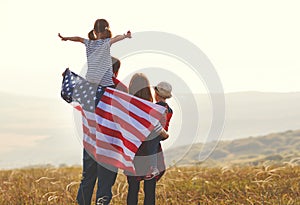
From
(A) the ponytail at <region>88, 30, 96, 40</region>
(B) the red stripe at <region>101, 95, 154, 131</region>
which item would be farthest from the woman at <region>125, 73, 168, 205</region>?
(A) the ponytail at <region>88, 30, 96, 40</region>

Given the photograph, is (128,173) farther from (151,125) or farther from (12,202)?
(12,202)

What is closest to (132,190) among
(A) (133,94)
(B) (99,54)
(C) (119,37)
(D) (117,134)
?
(D) (117,134)

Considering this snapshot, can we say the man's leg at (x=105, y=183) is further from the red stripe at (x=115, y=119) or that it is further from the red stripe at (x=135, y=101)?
the red stripe at (x=135, y=101)

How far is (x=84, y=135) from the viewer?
7.98 metres

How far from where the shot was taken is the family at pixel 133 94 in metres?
7.53

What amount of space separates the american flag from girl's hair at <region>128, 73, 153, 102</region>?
9 centimetres

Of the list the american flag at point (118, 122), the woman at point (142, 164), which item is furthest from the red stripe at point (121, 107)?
the woman at point (142, 164)

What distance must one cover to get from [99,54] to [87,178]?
1.84 m

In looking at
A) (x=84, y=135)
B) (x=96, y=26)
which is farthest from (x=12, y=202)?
(x=96, y=26)

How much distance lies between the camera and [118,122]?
772 centimetres

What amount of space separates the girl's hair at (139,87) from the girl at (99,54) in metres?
0.28

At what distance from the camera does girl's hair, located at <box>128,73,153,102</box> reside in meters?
7.64

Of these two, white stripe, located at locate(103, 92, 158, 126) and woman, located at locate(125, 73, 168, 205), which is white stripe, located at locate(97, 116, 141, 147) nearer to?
woman, located at locate(125, 73, 168, 205)

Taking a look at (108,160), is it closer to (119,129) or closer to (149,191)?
(119,129)
